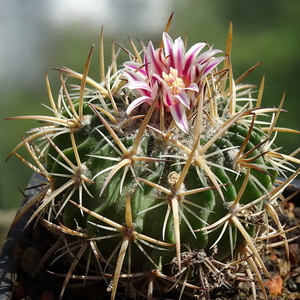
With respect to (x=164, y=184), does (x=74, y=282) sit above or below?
below

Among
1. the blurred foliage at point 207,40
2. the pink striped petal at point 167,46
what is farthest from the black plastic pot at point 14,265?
the blurred foliage at point 207,40

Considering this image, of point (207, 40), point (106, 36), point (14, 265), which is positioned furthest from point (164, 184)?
point (106, 36)

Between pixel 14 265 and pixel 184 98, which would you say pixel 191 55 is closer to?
pixel 184 98

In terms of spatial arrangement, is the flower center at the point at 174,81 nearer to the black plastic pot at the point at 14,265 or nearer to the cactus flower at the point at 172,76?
the cactus flower at the point at 172,76

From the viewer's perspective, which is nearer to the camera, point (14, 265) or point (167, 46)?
point (167, 46)

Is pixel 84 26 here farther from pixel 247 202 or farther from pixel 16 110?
pixel 247 202

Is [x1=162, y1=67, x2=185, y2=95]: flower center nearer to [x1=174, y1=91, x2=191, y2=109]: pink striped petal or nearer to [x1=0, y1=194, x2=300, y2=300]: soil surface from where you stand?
[x1=174, y1=91, x2=191, y2=109]: pink striped petal

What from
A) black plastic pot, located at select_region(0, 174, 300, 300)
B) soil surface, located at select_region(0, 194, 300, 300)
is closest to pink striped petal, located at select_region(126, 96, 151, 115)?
black plastic pot, located at select_region(0, 174, 300, 300)
